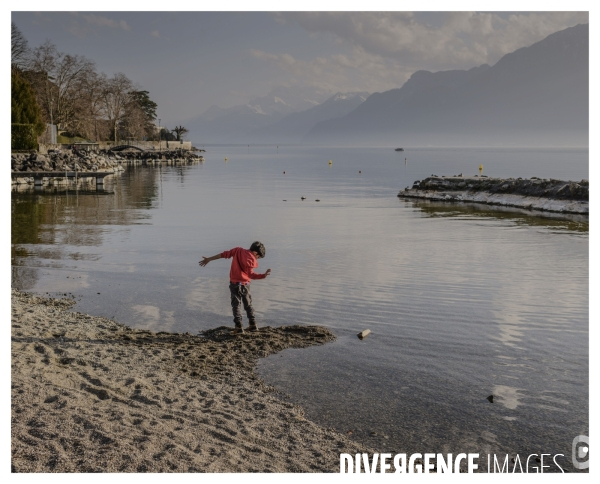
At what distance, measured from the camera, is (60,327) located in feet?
35.7

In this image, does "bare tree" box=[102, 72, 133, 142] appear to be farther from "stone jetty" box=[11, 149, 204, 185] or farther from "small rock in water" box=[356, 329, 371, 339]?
"small rock in water" box=[356, 329, 371, 339]

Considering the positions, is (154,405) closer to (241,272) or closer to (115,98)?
(241,272)

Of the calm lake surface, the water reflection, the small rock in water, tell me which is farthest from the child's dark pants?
the water reflection

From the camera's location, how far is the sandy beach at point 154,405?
5879 millimetres

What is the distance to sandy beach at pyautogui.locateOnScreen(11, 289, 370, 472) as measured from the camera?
588cm

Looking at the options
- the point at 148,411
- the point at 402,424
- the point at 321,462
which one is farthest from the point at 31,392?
the point at 402,424

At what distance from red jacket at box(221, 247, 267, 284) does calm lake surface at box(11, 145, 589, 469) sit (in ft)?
4.75

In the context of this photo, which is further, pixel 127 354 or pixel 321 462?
pixel 127 354

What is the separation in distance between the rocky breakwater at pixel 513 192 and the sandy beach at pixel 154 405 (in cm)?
3107

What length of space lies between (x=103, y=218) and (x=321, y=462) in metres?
27.7

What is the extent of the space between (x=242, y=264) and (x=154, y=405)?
3504mm

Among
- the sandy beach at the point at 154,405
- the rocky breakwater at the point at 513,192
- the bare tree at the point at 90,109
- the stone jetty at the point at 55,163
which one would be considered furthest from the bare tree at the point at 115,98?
the sandy beach at the point at 154,405
